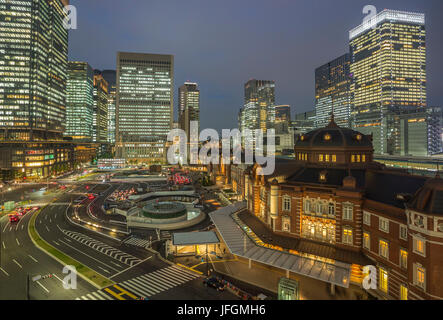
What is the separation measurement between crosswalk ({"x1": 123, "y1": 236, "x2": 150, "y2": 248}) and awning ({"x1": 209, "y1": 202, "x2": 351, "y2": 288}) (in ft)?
57.8

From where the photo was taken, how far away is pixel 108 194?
350ft

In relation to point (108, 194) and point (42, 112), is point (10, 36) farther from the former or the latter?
point (108, 194)

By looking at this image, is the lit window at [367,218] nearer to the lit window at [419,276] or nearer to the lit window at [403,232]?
the lit window at [403,232]

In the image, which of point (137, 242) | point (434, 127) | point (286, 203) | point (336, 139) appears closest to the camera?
point (286, 203)

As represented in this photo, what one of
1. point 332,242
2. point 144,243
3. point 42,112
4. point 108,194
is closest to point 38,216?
point 108,194

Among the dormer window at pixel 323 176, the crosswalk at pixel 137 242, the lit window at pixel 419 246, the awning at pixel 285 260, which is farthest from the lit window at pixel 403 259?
the crosswalk at pixel 137 242

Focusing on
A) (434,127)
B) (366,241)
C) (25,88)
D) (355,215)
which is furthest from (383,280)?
(434,127)

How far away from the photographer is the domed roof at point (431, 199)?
93.4ft

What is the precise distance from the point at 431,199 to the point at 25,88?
687 feet

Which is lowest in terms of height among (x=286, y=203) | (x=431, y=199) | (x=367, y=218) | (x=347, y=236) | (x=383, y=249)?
(x=383, y=249)

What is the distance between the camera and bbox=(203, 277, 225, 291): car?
37.4 metres

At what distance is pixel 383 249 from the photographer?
36375mm

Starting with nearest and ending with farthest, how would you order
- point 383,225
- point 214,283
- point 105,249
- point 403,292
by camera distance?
point 403,292
point 383,225
point 214,283
point 105,249

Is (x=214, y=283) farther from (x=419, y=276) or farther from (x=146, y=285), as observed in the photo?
(x=419, y=276)
